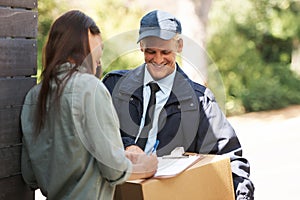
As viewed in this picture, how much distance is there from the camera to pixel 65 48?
87.8 inches

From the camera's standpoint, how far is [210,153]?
2809 millimetres

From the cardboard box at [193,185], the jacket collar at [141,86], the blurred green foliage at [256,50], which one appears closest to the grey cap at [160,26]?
the jacket collar at [141,86]

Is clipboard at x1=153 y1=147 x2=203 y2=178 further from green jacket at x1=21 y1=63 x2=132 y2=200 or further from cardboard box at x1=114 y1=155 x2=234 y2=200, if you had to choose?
green jacket at x1=21 y1=63 x2=132 y2=200

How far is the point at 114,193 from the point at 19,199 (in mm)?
472

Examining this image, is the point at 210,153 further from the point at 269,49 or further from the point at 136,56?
the point at 269,49

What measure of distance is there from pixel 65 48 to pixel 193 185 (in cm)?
74

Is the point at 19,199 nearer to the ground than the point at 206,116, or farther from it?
nearer to the ground

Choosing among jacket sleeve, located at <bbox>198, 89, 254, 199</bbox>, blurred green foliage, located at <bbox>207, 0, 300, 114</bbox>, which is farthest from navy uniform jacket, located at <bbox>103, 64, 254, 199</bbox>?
blurred green foliage, located at <bbox>207, 0, 300, 114</bbox>

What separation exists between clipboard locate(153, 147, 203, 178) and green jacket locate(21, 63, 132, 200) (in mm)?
219

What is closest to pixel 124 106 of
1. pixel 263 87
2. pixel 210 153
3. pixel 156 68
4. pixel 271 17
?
pixel 156 68

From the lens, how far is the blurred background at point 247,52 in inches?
405

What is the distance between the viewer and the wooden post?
2.50 metres

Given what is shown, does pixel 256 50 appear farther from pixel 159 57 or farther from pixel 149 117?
pixel 149 117

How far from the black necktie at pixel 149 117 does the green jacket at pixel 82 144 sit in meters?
0.52
